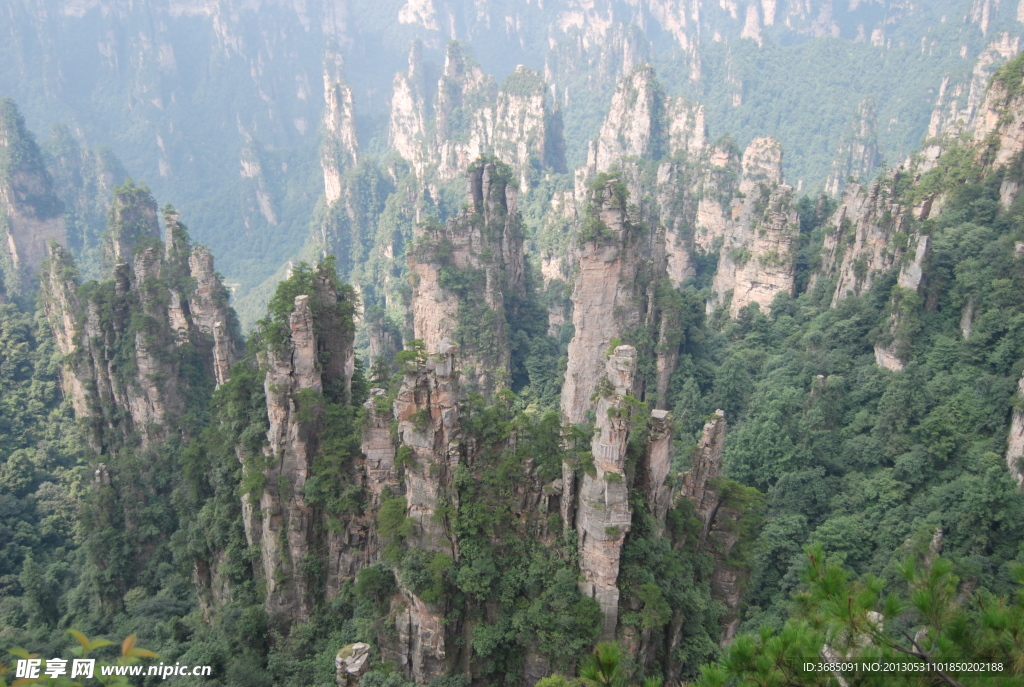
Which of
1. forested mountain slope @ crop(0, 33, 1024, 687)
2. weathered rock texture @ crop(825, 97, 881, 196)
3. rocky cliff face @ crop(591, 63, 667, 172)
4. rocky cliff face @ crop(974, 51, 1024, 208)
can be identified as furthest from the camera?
weathered rock texture @ crop(825, 97, 881, 196)

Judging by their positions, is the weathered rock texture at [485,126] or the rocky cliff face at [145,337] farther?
the weathered rock texture at [485,126]

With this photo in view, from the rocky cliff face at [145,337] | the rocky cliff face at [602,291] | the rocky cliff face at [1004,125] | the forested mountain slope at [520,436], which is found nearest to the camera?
the forested mountain slope at [520,436]

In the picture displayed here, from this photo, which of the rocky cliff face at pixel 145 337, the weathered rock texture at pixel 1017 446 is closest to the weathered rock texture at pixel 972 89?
the weathered rock texture at pixel 1017 446

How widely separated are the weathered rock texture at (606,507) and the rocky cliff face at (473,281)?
2518 centimetres

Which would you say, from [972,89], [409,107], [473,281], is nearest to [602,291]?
[473,281]

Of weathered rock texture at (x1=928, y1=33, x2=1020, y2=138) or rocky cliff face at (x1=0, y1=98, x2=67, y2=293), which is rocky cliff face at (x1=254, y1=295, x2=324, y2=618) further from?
weathered rock texture at (x1=928, y1=33, x2=1020, y2=138)

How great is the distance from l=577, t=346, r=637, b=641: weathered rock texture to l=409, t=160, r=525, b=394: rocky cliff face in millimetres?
25177

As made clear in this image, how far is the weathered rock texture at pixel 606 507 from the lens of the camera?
19.2m

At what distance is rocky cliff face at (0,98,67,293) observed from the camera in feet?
197

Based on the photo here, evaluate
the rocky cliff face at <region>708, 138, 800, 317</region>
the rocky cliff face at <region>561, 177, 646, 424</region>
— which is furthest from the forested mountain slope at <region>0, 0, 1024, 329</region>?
the rocky cliff face at <region>561, 177, 646, 424</region>

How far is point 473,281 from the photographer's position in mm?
45250

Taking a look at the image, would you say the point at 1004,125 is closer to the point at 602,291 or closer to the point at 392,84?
the point at 602,291

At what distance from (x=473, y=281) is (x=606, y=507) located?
27.5m

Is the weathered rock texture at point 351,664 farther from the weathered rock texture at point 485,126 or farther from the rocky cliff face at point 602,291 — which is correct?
the weathered rock texture at point 485,126
